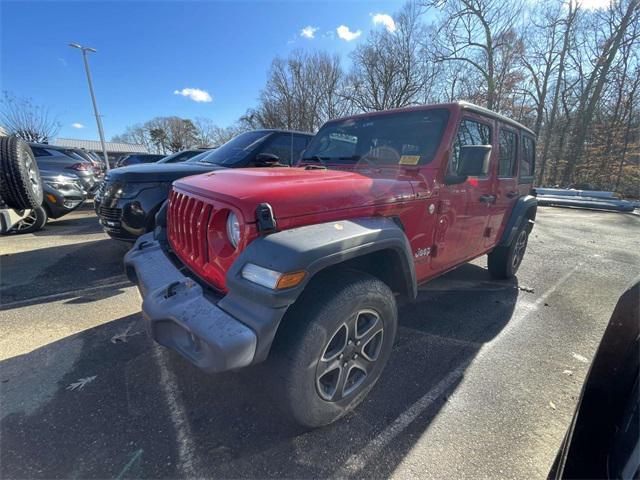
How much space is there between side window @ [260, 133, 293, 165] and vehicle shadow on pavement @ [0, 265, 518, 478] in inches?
127

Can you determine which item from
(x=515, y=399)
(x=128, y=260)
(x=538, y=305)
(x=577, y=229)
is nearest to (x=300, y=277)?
(x=128, y=260)

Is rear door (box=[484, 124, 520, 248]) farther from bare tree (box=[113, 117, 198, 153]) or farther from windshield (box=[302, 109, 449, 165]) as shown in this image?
bare tree (box=[113, 117, 198, 153])

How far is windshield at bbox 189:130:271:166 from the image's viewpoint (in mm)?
4664

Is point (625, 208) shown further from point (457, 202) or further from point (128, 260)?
point (128, 260)

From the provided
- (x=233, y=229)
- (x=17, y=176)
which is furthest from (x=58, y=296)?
(x=233, y=229)

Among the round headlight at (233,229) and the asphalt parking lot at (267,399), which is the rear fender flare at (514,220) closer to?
the asphalt parking lot at (267,399)

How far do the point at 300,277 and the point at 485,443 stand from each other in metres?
1.50

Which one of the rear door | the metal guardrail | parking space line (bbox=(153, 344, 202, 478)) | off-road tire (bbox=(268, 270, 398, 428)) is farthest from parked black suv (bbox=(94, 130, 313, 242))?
the metal guardrail

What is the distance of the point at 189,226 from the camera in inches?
81.7

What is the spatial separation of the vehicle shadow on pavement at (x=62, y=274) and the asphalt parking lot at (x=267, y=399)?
0.04 metres

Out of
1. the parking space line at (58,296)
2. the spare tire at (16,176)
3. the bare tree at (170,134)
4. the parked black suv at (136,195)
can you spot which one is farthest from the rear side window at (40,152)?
the bare tree at (170,134)

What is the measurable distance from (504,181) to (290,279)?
319cm

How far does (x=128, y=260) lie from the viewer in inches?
94.1

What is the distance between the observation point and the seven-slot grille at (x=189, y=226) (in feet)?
6.16
